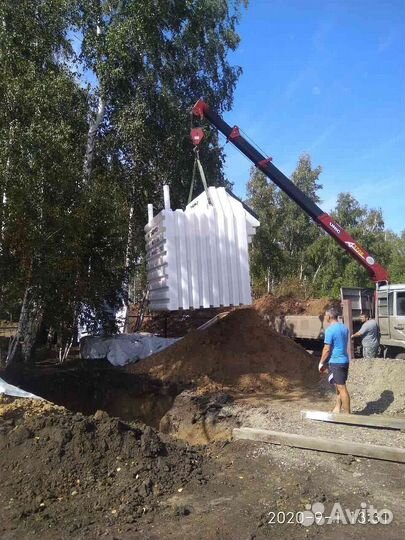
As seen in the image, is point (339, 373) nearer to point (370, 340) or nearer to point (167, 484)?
point (167, 484)

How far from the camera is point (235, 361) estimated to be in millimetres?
12477

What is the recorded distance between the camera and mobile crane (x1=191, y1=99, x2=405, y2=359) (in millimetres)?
12102

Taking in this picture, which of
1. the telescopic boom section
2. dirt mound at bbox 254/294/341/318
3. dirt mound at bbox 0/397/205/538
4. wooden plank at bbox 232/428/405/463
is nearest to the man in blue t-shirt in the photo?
wooden plank at bbox 232/428/405/463

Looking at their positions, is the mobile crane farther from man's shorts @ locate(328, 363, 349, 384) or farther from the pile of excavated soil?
the pile of excavated soil

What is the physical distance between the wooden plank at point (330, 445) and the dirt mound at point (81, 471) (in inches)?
29.0

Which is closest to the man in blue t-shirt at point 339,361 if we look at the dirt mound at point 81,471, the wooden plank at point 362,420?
the wooden plank at point 362,420

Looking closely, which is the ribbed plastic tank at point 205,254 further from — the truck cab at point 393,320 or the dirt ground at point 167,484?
the truck cab at point 393,320

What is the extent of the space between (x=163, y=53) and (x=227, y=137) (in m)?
4.01

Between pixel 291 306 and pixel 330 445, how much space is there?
11377 millimetres

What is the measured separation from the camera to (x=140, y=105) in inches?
582

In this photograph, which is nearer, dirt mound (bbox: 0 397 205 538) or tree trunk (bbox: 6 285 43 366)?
dirt mound (bbox: 0 397 205 538)

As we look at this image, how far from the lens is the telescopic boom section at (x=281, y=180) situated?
13.6 metres

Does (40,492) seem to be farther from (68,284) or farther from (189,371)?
(189,371)

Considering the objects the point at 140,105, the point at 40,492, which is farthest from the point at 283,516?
the point at 140,105
